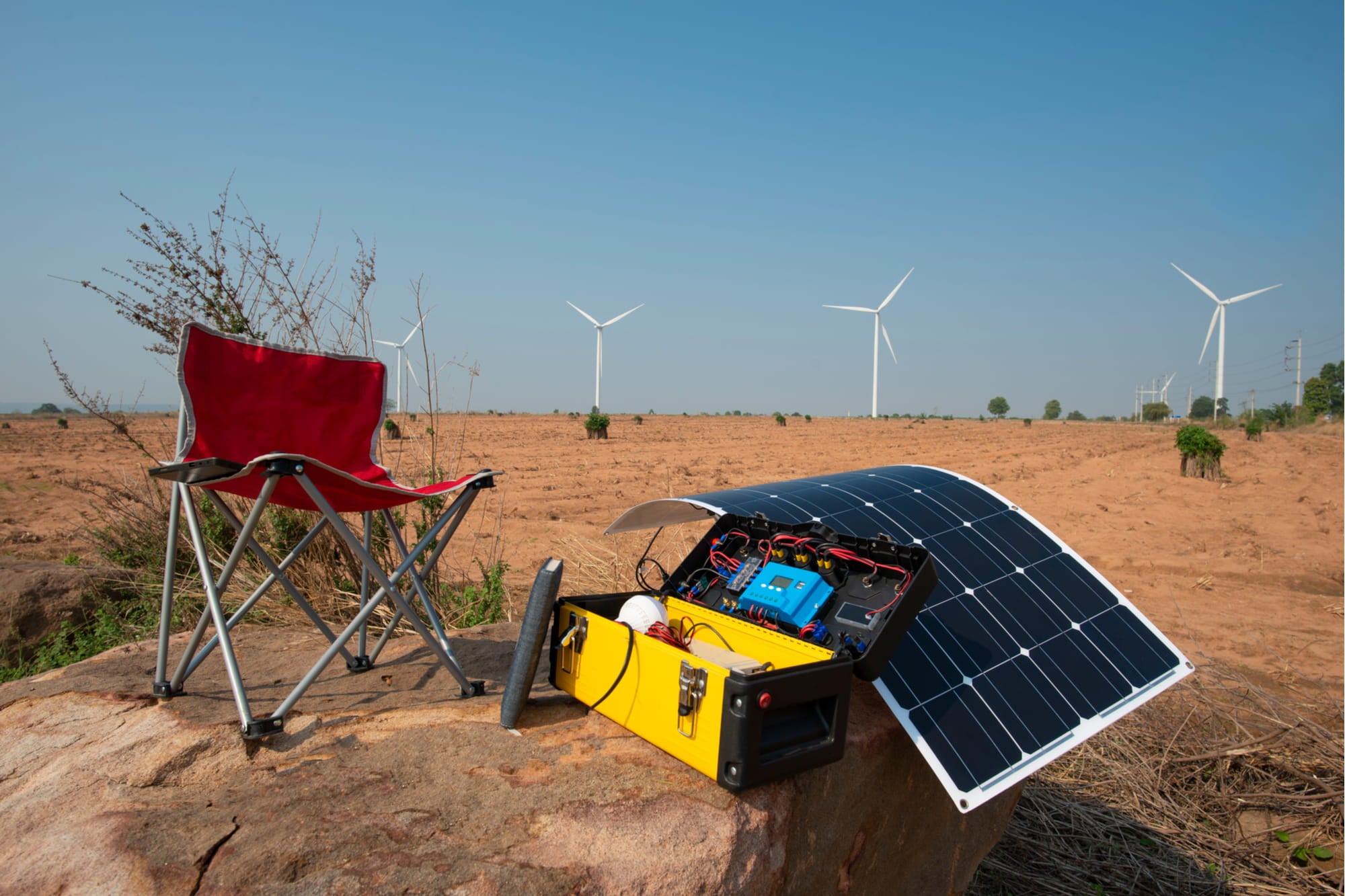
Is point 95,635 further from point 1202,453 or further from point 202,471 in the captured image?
point 1202,453

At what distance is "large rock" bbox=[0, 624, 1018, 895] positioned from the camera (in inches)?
67.0

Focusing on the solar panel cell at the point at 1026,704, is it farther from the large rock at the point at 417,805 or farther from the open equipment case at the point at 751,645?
the open equipment case at the point at 751,645

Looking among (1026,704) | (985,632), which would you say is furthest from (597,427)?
(1026,704)

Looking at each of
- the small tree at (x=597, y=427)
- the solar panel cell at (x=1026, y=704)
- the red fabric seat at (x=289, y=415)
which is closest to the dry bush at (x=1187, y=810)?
the solar panel cell at (x=1026, y=704)

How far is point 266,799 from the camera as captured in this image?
1.97 m

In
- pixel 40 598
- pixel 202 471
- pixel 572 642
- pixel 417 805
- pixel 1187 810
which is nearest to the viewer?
pixel 417 805

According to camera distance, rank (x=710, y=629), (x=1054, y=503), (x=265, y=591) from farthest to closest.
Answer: (x=1054, y=503), (x=265, y=591), (x=710, y=629)

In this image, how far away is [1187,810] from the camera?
3920 millimetres

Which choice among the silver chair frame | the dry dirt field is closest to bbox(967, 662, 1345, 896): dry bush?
the dry dirt field

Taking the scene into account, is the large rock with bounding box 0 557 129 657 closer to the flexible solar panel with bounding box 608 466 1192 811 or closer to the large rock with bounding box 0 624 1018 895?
the large rock with bounding box 0 624 1018 895

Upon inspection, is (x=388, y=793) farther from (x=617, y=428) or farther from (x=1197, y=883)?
(x=617, y=428)

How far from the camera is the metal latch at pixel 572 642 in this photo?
8.15ft

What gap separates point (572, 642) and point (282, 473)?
1.07 m

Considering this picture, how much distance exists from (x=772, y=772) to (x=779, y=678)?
0.25m
